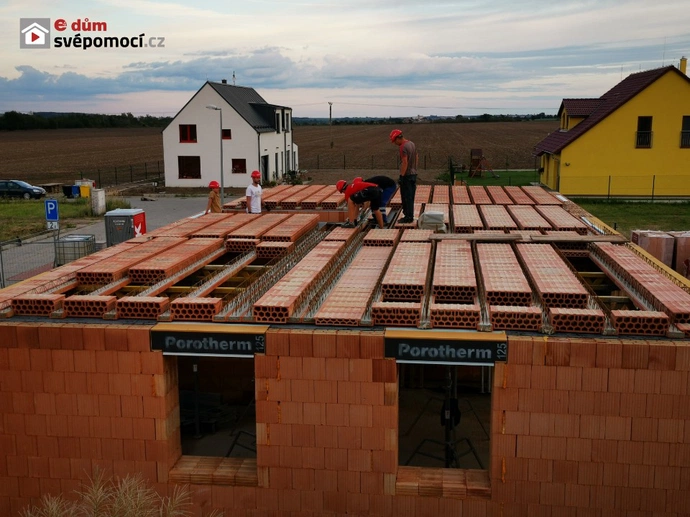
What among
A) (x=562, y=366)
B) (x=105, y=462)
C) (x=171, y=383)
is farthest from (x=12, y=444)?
(x=562, y=366)

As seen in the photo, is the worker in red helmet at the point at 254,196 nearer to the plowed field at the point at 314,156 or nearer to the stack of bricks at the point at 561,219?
the stack of bricks at the point at 561,219

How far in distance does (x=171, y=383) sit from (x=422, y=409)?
15.1 feet

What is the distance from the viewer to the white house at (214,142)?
51.0m

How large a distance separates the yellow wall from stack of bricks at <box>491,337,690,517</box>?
3468 centimetres

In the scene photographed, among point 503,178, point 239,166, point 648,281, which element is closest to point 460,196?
point 648,281

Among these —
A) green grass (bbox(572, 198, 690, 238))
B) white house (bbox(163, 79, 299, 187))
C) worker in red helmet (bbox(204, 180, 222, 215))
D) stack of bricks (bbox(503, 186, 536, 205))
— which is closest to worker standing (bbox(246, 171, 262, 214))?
worker in red helmet (bbox(204, 180, 222, 215))

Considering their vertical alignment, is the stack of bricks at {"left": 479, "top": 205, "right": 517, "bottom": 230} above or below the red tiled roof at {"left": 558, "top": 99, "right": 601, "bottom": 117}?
below

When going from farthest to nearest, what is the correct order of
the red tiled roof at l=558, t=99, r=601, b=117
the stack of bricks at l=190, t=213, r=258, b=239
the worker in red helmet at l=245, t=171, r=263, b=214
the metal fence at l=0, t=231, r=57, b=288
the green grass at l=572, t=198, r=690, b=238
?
the red tiled roof at l=558, t=99, r=601, b=117 → the green grass at l=572, t=198, r=690, b=238 → the metal fence at l=0, t=231, r=57, b=288 → the worker in red helmet at l=245, t=171, r=263, b=214 → the stack of bricks at l=190, t=213, r=258, b=239

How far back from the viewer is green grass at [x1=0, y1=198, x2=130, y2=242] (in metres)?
32.6

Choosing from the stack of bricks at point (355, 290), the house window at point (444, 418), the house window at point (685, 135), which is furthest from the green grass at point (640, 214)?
the stack of bricks at point (355, 290)

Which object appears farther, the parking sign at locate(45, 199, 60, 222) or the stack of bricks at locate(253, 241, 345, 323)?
the parking sign at locate(45, 199, 60, 222)

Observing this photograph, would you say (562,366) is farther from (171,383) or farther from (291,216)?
(291,216)

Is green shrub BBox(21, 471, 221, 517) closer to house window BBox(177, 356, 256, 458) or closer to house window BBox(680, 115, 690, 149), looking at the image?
house window BBox(177, 356, 256, 458)

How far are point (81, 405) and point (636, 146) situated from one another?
37891mm
